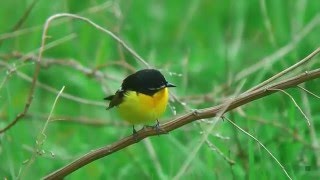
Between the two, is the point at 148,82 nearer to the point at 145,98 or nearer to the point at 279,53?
the point at 145,98

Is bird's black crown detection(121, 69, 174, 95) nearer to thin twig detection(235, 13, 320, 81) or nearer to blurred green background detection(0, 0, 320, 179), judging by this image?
blurred green background detection(0, 0, 320, 179)

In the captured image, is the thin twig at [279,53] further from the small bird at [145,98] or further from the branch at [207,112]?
the branch at [207,112]

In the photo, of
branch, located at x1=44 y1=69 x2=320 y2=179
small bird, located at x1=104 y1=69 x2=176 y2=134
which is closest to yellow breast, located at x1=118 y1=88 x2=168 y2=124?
small bird, located at x1=104 y1=69 x2=176 y2=134

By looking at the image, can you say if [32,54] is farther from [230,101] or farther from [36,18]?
[230,101]

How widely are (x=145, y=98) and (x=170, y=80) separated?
5.58ft

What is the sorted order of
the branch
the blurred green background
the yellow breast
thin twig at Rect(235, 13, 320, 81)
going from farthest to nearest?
thin twig at Rect(235, 13, 320, 81) → the blurred green background → the yellow breast → the branch

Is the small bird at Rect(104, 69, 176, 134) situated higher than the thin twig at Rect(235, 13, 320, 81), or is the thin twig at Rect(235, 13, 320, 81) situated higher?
the thin twig at Rect(235, 13, 320, 81)

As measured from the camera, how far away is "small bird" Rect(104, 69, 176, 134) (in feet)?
11.8

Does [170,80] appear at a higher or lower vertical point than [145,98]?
higher

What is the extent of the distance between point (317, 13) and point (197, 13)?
1.35 metres

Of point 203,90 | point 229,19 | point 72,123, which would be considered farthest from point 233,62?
point 72,123

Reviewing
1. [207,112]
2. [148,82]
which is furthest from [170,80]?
[207,112]

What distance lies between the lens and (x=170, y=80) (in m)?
5.32

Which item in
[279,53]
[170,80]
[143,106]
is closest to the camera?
[143,106]
